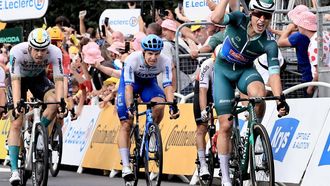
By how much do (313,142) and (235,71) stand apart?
1113 mm

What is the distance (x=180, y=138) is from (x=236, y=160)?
133 inches

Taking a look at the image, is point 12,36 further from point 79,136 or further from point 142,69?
point 142,69

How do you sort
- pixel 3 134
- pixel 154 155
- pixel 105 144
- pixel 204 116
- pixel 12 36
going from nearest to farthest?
pixel 204 116 → pixel 154 155 → pixel 105 144 → pixel 3 134 → pixel 12 36

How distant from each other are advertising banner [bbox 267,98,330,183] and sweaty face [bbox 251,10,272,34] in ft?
3.55

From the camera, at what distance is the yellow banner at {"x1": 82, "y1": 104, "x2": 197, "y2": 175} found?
14.8m

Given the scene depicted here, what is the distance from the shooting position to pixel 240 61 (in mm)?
11945

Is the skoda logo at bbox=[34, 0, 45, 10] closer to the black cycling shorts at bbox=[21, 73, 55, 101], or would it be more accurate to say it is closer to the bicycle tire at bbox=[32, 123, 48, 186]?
the black cycling shorts at bbox=[21, 73, 55, 101]

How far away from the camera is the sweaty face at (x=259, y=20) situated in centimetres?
1152

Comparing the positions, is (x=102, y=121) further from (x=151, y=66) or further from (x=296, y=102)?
(x=296, y=102)

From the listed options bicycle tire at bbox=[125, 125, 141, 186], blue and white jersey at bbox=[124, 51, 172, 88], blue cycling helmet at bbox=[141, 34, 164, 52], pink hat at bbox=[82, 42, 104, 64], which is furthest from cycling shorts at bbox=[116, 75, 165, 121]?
pink hat at bbox=[82, 42, 104, 64]

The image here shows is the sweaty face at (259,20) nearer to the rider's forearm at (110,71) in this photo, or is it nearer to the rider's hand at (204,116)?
the rider's hand at (204,116)

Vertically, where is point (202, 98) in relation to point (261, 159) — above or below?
above

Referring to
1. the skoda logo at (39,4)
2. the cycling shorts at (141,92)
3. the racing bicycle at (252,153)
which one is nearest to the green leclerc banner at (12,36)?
the skoda logo at (39,4)

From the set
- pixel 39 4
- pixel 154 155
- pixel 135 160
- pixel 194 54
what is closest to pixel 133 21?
pixel 39 4
